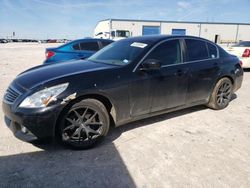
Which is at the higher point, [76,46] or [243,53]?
[76,46]

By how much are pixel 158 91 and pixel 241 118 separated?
2.05 meters

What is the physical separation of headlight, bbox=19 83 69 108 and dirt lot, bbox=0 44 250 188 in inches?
28.5

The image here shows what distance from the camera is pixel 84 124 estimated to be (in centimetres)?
333

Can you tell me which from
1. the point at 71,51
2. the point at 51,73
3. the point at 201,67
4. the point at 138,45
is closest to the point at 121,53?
the point at 138,45

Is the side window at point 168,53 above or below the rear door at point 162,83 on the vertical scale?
above

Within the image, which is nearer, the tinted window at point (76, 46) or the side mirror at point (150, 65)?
the side mirror at point (150, 65)

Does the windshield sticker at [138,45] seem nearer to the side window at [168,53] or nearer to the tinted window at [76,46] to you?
the side window at [168,53]

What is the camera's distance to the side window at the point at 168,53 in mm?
3992

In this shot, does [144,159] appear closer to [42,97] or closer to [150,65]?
[150,65]

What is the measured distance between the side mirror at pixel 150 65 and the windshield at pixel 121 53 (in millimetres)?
195

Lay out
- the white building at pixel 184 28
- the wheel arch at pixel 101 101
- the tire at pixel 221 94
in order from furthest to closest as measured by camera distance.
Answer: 1. the white building at pixel 184 28
2. the tire at pixel 221 94
3. the wheel arch at pixel 101 101

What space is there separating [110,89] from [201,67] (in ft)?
6.86

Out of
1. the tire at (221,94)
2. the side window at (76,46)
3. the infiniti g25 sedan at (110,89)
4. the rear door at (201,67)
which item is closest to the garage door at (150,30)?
the side window at (76,46)

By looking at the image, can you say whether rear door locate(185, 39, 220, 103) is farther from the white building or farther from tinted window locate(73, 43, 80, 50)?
the white building
